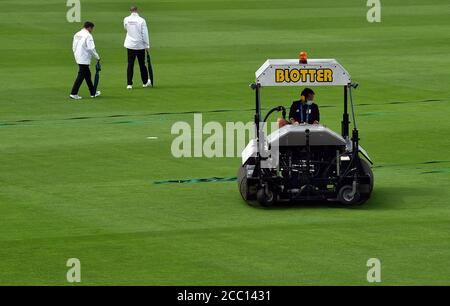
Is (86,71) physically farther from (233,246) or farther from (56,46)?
(233,246)

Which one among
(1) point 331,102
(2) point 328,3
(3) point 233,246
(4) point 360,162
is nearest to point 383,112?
(1) point 331,102

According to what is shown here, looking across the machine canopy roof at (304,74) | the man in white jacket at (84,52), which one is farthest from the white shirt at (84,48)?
the machine canopy roof at (304,74)

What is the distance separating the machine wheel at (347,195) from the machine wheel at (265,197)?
1.07 m

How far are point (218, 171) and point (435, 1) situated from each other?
142ft

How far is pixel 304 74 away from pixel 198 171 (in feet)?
14.4

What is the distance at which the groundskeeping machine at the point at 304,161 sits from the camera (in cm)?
2106

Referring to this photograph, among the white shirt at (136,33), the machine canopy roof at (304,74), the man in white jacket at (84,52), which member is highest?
the white shirt at (136,33)

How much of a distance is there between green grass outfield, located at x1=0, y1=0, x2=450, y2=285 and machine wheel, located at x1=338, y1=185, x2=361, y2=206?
27 cm

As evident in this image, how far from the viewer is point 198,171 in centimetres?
2475

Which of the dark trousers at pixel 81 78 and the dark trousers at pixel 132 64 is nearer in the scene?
the dark trousers at pixel 81 78

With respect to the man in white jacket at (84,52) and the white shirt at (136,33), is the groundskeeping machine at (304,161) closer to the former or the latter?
the man in white jacket at (84,52)

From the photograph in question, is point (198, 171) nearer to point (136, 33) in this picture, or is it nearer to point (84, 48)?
point (84, 48)

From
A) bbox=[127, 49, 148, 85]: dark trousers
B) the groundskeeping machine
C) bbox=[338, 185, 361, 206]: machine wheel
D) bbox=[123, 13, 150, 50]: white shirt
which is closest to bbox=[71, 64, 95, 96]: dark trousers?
bbox=[127, 49, 148, 85]: dark trousers

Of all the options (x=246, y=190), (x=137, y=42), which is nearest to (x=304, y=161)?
(x=246, y=190)
